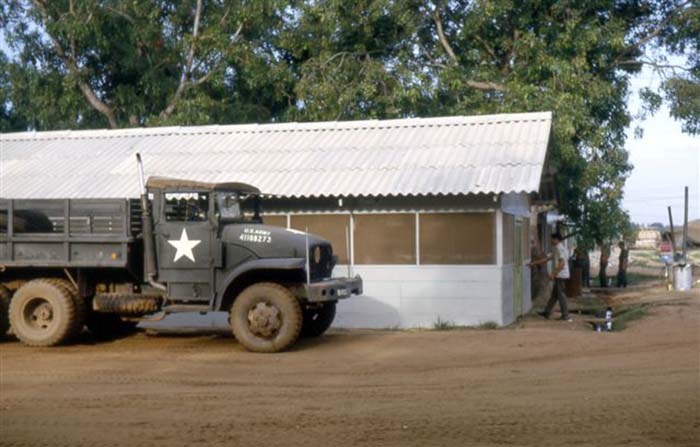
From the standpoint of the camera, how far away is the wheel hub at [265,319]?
14.0m

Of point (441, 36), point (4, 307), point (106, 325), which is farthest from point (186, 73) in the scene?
point (4, 307)

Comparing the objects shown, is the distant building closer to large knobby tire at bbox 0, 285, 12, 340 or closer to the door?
the door

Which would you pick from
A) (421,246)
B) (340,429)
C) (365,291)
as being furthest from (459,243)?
(340,429)

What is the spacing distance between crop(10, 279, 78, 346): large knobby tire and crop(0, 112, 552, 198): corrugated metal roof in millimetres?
4495

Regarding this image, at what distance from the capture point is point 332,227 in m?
18.3

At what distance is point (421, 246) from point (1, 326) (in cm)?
727

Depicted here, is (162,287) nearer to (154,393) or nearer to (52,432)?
(154,393)

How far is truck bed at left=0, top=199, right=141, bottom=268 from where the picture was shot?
14406 mm

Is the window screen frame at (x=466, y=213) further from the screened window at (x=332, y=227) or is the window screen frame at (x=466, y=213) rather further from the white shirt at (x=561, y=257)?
the white shirt at (x=561, y=257)

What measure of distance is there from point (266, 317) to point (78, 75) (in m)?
18.6

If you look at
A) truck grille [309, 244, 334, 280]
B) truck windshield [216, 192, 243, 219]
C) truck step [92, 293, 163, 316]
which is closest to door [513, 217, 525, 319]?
truck grille [309, 244, 334, 280]

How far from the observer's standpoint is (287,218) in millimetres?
18578

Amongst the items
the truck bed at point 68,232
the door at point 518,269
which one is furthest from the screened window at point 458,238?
the truck bed at point 68,232

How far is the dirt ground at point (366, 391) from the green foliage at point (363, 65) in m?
9.11
